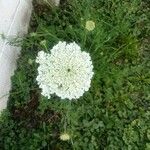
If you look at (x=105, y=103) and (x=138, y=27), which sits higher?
(x=138, y=27)

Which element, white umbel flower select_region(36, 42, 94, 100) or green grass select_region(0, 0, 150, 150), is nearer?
white umbel flower select_region(36, 42, 94, 100)

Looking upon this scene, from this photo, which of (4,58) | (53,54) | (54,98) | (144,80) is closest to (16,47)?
(4,58)

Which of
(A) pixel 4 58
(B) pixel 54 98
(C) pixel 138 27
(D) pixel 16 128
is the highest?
(C) pixel 138 27

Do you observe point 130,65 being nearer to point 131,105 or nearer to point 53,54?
point 131,105

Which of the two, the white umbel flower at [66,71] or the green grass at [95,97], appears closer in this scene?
the white umbel flower at [66,71]
